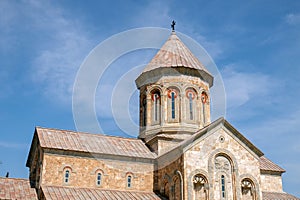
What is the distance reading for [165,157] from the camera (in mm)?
18359

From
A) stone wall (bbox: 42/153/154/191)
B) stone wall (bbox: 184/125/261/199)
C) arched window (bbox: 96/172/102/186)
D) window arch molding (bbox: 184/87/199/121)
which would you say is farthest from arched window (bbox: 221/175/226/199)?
arched window (bbox: 96/172/102/186)

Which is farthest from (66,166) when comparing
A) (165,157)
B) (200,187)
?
(200,187)

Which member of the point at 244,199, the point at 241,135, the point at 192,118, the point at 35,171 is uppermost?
the point at 192,118

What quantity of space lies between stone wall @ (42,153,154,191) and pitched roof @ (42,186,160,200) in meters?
0.37

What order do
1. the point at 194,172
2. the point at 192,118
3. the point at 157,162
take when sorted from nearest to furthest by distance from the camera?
the point at 194,172
the point at 157,162
the point at 192,118

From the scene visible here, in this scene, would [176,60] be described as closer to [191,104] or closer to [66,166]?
[191,104]

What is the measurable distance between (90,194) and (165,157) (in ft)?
13.1

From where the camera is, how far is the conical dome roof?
21806mm

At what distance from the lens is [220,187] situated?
54.8 ft

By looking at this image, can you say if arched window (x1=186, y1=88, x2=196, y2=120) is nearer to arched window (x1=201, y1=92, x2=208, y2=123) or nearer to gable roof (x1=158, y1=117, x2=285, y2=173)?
arched window (x1=201, y1=92, x2=208, y2=123)

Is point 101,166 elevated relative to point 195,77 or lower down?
lower down

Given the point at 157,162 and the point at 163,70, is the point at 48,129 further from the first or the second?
the point at 163,70

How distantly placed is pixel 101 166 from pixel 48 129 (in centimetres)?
352

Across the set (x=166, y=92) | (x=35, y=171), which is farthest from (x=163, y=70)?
(x=35, y=171)
